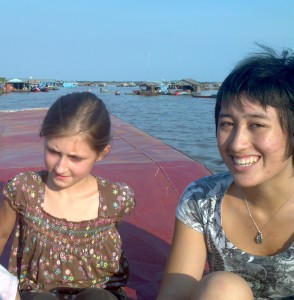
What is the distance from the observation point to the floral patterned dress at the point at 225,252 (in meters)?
1.46

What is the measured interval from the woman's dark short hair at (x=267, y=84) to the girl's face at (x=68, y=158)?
0.50 meters

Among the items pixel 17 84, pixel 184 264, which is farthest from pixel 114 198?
pixel 17 84

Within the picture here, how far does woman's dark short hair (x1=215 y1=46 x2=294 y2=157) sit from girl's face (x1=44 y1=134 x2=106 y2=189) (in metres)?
0.50

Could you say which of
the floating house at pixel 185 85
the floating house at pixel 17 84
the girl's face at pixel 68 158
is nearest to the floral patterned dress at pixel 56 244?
the girl's face at pixel 68 158

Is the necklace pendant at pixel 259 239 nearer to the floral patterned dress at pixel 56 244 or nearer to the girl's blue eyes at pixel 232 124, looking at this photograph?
the girl's blue eyes at pixel 232 124

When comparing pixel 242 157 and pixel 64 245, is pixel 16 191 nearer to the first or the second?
pixel 64 245

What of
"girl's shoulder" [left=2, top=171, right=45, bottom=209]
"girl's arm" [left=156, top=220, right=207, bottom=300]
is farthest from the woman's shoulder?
"girl's shoulder" [left=2, top=171, right=45, bottom=209]

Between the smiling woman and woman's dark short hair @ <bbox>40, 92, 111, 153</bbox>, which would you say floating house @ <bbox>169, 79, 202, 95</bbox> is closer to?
woman's dark short hair @ <bbox>40, 92, 111, 153</bbox>

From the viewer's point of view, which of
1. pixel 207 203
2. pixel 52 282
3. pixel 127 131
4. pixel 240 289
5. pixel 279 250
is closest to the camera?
pixel 240 289

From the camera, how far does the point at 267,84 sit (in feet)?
4.54

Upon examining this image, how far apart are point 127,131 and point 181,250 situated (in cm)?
332

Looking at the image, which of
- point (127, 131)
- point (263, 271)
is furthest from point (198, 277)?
point (127, 131)

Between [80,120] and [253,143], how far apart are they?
607 millimetres

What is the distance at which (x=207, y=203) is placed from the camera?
1605mm
